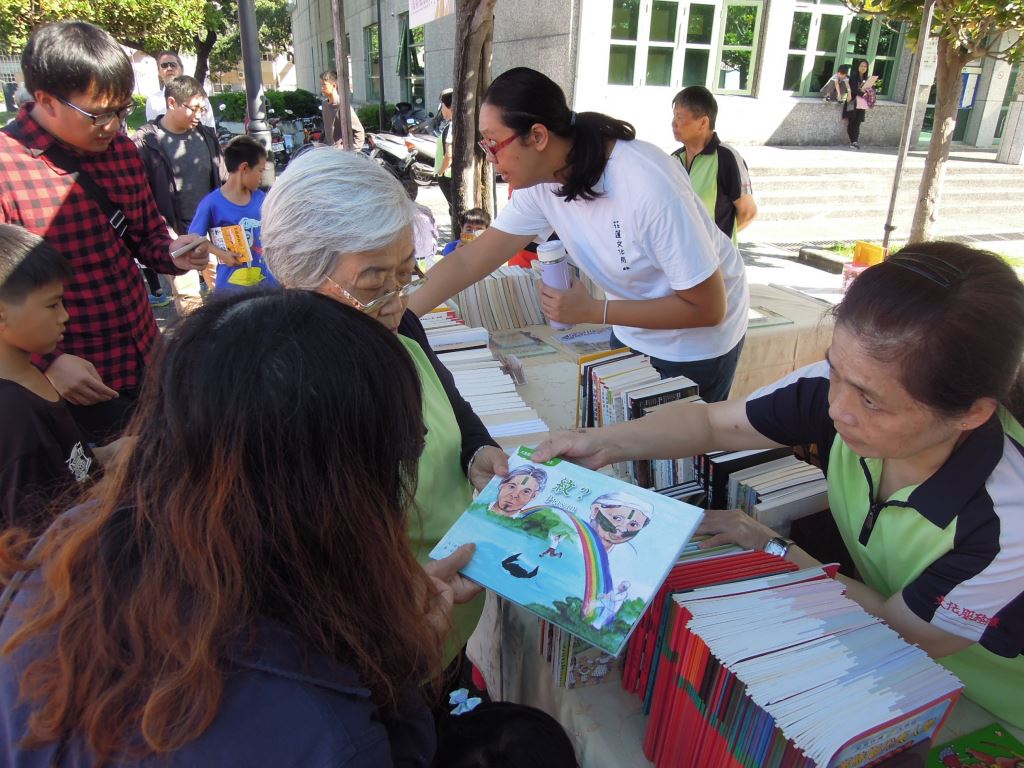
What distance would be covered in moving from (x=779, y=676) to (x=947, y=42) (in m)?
6.68

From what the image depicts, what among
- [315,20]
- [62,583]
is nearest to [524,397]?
[62,583]

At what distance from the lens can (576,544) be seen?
4.24 ft

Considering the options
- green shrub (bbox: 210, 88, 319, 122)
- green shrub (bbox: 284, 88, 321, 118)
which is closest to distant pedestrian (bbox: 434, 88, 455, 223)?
green shrub (bbox: 210, 88, 319, 122)

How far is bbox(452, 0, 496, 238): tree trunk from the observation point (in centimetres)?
520

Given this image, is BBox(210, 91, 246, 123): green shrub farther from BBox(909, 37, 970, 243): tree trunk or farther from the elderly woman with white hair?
the elderly woman with white hair

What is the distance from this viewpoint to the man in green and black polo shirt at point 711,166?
4.55m

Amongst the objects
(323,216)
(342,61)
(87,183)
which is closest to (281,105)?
(342,61)

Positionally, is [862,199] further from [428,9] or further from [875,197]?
[428,9]

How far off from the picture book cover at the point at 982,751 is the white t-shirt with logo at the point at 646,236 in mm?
1435

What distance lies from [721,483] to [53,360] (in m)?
2.28

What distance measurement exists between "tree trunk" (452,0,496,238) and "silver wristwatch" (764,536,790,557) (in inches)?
183

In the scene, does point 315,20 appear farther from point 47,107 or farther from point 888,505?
point 888,505

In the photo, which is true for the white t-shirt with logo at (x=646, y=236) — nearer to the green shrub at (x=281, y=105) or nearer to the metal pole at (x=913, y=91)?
the metal pole at (x=913, y=91)

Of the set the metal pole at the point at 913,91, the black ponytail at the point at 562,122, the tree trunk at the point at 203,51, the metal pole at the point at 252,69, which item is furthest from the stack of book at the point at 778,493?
the tree trunk at the point at 203,51
